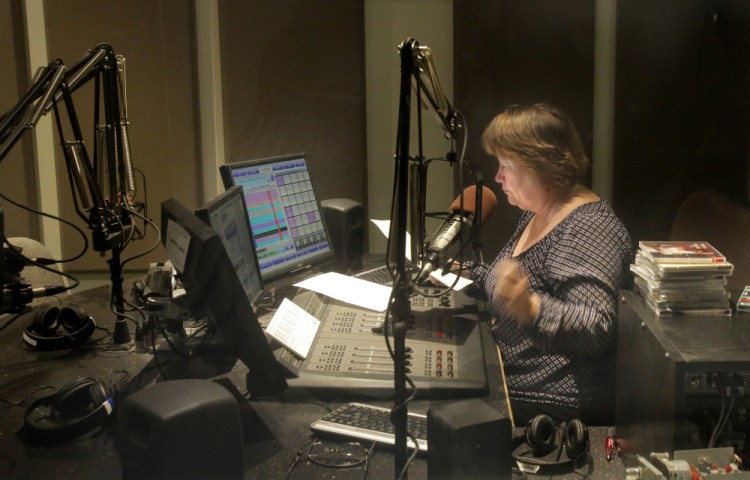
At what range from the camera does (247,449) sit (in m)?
1.46

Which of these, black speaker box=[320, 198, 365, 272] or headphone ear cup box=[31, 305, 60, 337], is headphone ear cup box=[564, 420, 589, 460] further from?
black speaker box=[320, 198, 365, 272]

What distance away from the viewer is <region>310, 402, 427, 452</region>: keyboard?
1460 millimetres

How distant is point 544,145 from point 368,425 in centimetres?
103

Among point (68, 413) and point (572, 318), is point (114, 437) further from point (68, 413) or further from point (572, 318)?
point (572, 318)

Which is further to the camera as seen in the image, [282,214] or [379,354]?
[282,214]

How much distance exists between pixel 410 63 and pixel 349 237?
174cm

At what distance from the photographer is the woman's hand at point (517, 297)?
192cm

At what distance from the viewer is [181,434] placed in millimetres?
1179

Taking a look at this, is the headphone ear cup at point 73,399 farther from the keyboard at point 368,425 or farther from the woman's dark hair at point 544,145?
the woman's dark hair at point 544,145

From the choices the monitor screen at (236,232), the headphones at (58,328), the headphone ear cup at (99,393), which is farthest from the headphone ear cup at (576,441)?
the headphones at (58,328)

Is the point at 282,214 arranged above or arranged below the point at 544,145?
below

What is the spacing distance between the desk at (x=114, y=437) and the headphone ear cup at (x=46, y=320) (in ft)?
0.32

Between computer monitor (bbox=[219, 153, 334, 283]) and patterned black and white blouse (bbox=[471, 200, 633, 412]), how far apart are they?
0.63m

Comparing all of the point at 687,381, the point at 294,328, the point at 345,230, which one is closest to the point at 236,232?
the point at 294,328
